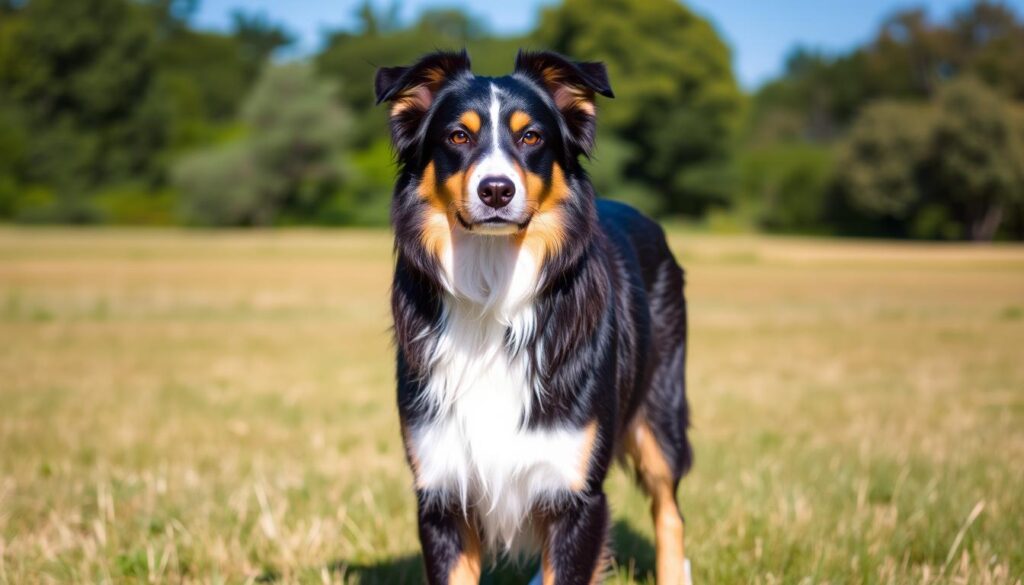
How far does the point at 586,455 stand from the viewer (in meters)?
3.52

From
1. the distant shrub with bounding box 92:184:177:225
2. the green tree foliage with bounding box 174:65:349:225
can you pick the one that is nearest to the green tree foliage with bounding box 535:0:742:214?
the green tree foliage with bounding box 174:65:349:225

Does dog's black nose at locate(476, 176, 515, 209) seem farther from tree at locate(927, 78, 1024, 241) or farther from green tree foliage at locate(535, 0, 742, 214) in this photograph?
green tree foliage at locate(535, 0, 742, 214)

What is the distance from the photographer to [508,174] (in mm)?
3340

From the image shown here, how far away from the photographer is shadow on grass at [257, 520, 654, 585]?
174 inches

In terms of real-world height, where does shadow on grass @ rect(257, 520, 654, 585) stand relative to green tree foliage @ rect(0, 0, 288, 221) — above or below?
below

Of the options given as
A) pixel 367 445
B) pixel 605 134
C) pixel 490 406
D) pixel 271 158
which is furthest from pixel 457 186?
pixel 605 134

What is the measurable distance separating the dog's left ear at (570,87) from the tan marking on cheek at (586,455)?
1.10 meters

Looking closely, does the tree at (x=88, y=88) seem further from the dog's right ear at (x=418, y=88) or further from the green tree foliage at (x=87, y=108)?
the dog's right ear at (x=418, y=88)

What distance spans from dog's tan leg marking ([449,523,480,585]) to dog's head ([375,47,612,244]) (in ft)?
3.70

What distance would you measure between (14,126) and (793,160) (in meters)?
44.1

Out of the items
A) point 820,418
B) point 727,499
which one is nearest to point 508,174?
point 727,499

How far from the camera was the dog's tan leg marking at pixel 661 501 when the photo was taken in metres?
4.34

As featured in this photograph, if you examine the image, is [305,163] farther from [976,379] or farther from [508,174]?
[508,174]

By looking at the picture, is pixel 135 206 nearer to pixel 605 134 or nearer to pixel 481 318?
pixel 605 134
